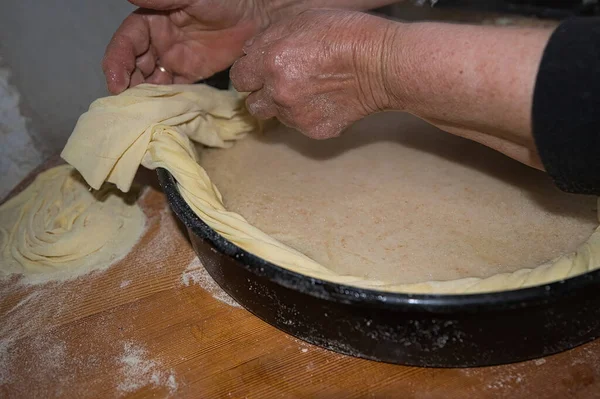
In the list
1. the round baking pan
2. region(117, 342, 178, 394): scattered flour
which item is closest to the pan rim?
the round baking pan

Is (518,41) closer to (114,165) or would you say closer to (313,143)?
(313,143)

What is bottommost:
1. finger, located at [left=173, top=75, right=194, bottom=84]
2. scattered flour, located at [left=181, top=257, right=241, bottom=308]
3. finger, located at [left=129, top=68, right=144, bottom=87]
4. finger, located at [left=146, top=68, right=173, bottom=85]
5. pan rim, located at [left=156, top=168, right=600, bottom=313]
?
scattered flour, located at [left=181, top=257, right=241, bottom=308]

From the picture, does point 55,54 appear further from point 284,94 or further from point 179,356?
point 179,356

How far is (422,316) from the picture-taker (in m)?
0.83

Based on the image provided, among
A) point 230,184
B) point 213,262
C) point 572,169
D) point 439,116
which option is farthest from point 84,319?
point 572,169

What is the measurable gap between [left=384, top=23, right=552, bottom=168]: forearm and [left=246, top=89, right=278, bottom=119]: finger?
283mm

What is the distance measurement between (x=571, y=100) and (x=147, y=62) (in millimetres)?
1045

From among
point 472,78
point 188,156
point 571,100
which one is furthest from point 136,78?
point 571,100

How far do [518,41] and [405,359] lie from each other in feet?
1.82

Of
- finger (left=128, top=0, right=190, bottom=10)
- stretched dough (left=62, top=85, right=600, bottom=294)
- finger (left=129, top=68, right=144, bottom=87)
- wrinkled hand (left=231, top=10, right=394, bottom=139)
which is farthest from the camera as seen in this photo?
finger (left=129, top=68, right=144, bottom=87)

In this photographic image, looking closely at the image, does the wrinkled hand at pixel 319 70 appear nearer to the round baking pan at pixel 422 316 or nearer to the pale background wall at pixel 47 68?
the round baking pan at pixel 422 316

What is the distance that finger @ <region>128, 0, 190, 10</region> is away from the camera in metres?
1.25

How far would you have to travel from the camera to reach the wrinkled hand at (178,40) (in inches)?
51.8

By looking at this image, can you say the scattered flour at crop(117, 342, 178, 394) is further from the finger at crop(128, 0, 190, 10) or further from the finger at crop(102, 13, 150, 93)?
the finger at crop(128, 0, 190, 10)
